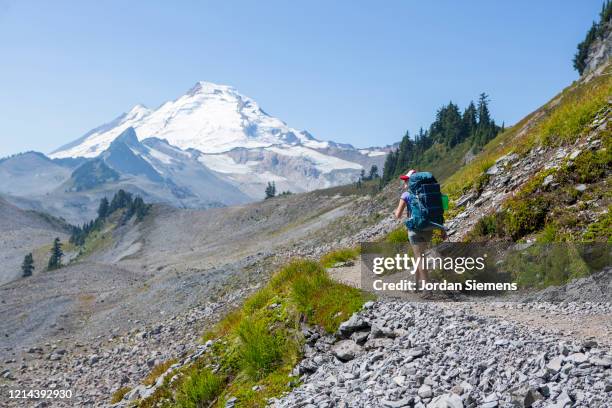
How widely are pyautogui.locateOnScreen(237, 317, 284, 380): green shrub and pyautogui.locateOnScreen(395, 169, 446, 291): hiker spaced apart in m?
3.75

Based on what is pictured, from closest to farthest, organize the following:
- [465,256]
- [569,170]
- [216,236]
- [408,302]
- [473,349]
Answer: [473,349], [408,302], [465,256], [569,170], [216,236]

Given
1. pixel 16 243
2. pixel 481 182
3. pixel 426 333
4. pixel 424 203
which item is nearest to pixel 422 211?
pixel 424 203

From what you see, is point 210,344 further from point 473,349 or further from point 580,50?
point 580,50

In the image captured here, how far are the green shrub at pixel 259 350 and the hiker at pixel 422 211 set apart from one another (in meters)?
3.75

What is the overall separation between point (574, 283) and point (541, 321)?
108 inches

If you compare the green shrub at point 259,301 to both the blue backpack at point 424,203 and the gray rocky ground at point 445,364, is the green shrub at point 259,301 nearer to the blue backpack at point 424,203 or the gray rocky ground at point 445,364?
the gray rocky ground at point 445,364

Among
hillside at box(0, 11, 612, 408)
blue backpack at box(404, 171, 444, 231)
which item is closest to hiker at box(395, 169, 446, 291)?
blue backpack at box(404, 171, 444, 231)

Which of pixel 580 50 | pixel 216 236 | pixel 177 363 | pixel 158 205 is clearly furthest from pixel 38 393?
pixel 158 205

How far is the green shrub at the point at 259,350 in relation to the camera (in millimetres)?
10547

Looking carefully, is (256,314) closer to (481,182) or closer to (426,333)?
(426,333)

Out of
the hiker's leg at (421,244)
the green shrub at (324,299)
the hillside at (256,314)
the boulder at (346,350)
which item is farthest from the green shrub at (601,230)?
the boulder at (346,350)

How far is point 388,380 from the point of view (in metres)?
7.93

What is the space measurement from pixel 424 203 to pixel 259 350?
5.01 meters

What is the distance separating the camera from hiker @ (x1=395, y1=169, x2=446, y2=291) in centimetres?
1162
